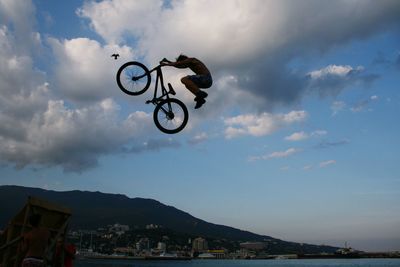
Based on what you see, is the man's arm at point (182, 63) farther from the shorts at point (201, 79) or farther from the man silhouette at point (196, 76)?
the shorts at point (201, 79)

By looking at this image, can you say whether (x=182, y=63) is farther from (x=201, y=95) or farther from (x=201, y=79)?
(x=201, y=95)

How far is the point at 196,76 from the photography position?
44.2 ft

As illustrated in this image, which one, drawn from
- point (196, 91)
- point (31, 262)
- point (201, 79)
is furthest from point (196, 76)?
point (31, 262)

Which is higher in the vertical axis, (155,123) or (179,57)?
(179,57)

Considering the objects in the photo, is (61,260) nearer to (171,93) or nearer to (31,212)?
(31,212)

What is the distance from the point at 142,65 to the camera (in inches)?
562

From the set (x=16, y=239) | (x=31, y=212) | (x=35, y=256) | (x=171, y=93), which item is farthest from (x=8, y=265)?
(x=171, y=93)

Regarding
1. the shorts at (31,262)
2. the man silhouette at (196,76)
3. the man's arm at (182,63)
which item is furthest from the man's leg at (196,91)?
the shorts at (31,262)

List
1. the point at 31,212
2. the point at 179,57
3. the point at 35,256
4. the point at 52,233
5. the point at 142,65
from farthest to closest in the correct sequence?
the point at 142,65 < the point at 179,57 < the point at 52,233 < the point at 31,212 < the point at 35,256

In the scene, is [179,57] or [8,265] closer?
[8,265]

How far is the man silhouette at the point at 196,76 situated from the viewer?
1328cm

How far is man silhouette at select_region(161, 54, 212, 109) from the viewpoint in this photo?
13.3 metres

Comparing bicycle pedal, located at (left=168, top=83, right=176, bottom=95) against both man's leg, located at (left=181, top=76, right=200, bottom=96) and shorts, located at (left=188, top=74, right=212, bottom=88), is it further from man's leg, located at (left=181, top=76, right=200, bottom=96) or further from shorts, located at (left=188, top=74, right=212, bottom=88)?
shorts, located at (left=188, top=74, right=212, bottom=88)

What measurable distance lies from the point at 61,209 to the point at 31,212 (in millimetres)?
972
